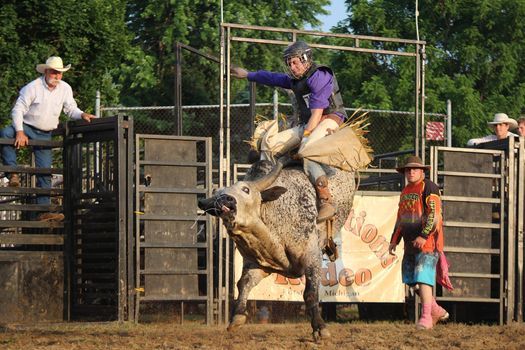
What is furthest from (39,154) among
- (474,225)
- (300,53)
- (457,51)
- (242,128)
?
(457,51)

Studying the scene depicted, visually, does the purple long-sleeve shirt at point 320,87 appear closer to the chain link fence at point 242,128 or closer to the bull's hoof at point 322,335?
the bull's hoof at point 322,335

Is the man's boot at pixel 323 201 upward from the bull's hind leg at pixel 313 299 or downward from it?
upward

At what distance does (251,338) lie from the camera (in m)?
11.1

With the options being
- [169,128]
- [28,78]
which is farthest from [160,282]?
[169,128]

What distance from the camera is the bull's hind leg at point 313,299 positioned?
10.9 metres

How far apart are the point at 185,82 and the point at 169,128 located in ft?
22.3

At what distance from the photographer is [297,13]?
41.1m

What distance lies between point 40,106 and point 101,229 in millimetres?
1720

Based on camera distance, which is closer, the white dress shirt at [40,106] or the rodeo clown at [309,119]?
the rodeo clown at [309,119]

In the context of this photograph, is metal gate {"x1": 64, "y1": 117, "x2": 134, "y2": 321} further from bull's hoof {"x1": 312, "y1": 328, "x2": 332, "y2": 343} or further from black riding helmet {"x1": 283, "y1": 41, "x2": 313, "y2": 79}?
bull's hoof {"x1": 312, "y1": 328, "x2": 332, "y2": 343}

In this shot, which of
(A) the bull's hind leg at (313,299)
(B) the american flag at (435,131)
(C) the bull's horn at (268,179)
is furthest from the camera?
(B) the american flag at (435,131)

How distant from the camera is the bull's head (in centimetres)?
1000

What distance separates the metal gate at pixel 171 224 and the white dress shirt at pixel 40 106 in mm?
1091

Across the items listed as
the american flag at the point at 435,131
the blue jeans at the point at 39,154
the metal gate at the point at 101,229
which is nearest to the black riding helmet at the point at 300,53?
the metal gate at the point at 101,229
